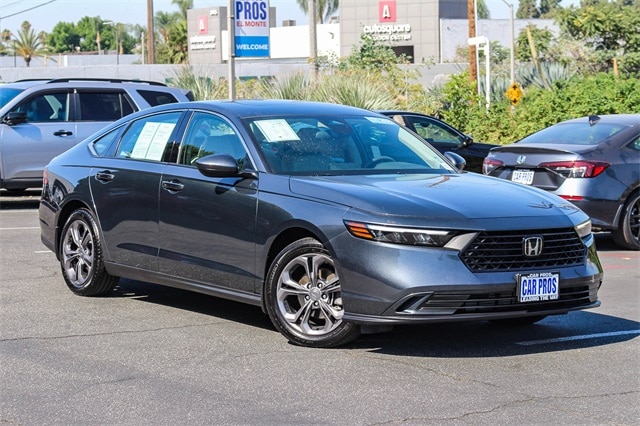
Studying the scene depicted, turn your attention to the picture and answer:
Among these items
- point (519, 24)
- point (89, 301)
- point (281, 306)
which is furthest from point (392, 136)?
point (519, 24)

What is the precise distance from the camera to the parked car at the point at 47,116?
18516mm

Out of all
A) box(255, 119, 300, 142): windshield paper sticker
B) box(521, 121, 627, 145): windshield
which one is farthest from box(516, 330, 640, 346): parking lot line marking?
box(521, 121, 627, 145): windshield

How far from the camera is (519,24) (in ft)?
284

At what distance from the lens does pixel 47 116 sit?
1886 centimetres

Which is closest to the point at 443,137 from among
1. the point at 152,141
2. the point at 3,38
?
the point at 152,141

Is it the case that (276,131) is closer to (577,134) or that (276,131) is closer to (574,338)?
(574,338)

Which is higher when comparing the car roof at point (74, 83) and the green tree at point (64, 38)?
the green tree at point (64, 38)

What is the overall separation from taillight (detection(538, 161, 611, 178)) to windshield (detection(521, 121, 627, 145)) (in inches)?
17.3

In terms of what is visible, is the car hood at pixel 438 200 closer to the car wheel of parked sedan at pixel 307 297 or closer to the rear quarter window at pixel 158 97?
the car wheel of parked sedan at pixel 307 297

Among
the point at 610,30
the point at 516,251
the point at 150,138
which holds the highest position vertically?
the point at 610,30

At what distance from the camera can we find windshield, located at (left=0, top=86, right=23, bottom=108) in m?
19.0

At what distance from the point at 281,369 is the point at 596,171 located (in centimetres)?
732

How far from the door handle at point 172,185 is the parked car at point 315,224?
1 cm

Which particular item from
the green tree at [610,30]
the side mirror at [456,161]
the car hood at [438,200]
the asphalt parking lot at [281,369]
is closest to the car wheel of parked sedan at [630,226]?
the asphalt parking lot at [281,369]
